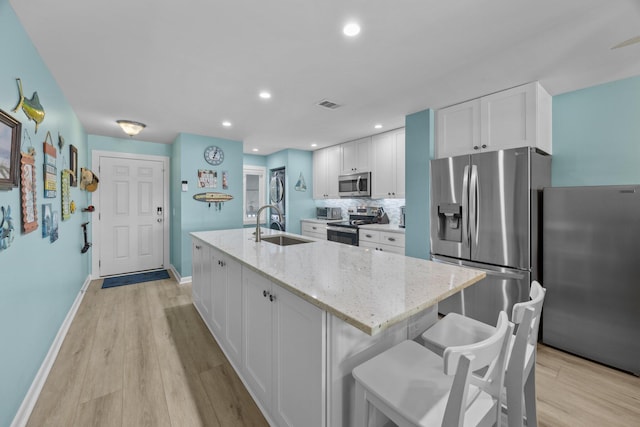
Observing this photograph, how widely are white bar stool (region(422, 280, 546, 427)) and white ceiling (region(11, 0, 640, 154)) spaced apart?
1615 millimetres

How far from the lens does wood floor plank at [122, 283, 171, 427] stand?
164cm

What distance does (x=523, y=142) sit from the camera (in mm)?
2479

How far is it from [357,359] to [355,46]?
197cm

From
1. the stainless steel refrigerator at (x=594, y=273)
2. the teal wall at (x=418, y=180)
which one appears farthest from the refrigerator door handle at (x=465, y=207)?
the stainless steel refrigerator at (x=594, y=273)

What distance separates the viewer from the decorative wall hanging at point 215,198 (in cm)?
437

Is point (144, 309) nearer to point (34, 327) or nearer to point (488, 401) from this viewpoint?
point (34, 327)

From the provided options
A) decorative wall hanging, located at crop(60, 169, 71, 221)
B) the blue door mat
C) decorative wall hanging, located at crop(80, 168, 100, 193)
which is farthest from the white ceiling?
the blue door mat

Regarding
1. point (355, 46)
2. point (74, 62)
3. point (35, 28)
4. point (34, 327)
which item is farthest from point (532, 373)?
point (74, 62)

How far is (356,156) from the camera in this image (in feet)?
15.1

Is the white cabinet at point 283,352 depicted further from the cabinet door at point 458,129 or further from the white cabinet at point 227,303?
the cabinet door at point 458,129

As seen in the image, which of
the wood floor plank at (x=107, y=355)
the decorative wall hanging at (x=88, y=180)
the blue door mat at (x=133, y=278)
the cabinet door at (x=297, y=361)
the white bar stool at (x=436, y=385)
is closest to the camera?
the white bar stool at (x=436, y=385)

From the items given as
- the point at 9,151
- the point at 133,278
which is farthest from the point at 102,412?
the point at 133,278

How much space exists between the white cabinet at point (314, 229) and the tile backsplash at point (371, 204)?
1.90 feet

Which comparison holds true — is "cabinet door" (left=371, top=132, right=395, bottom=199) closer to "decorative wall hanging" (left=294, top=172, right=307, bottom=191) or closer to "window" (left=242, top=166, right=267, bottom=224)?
"decorative wall hanging" (left=294, top=172, right=307, bottom=191)
